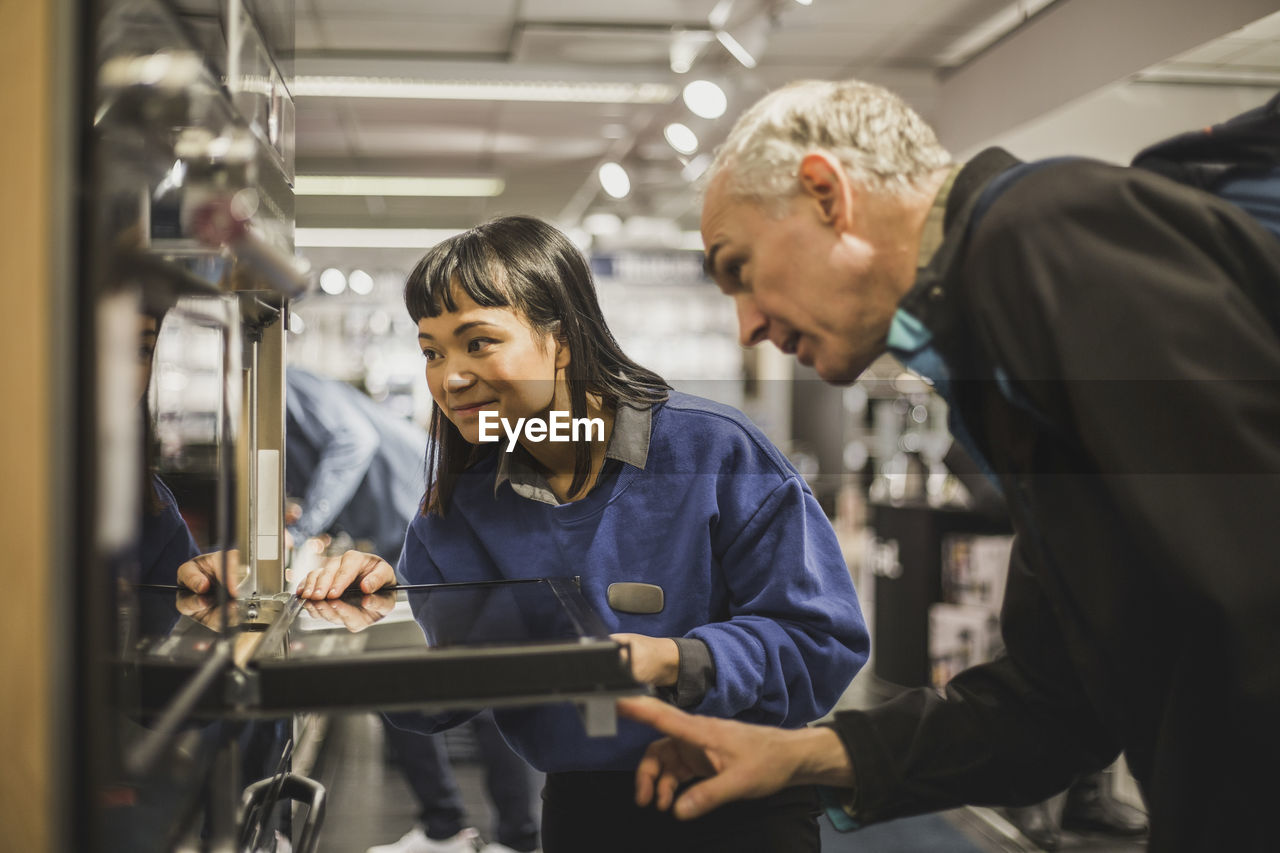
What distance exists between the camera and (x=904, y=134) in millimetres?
959

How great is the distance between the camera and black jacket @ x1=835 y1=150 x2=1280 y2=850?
2.42 ft

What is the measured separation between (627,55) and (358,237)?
8.27 ft

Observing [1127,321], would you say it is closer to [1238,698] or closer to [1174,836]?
[1238,698]

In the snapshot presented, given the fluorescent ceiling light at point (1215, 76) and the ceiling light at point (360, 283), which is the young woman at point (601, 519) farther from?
the fluorescent ceiling light at point (1215, 76)

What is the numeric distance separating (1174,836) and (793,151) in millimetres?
755

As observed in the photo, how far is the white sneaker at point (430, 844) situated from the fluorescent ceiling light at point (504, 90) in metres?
2.84

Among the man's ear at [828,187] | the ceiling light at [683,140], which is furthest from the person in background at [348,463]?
the ceiling light at [683,140]

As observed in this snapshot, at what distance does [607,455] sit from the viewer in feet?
4.13

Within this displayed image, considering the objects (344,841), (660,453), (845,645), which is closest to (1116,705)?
(845,645)

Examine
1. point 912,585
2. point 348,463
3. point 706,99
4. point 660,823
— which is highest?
point 706,99

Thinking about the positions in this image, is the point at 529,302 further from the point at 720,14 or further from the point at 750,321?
the point at 720,14

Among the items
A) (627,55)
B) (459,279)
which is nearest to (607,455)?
(459,279)

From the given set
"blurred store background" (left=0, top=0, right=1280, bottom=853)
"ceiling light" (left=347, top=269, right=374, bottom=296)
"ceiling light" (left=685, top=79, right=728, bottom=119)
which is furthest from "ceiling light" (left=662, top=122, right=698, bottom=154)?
"ceiling light" (left=347, top=269, right=374, bottom=296)

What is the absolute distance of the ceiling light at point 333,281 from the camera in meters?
1.68
